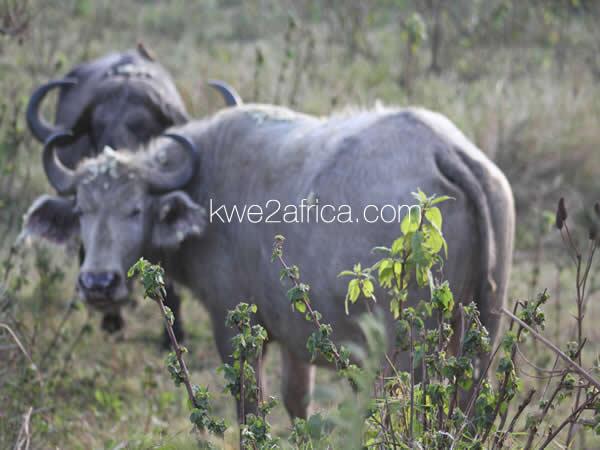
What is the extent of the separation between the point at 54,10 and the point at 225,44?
2.35 meters

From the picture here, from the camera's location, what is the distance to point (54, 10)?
11227 millimetres

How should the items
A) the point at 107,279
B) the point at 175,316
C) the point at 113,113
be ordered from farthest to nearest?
the point at 175,316 < the point at 113,113 < the point at 107,279

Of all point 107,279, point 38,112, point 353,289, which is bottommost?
point 107,279

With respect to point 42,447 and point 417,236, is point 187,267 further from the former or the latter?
point 417,236

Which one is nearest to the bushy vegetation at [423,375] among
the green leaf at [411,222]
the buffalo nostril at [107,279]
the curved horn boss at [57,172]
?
the green leaf at [411,222]

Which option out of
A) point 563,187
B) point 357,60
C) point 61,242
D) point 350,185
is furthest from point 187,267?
point 357,60

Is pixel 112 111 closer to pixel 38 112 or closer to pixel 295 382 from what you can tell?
pixel 38 112

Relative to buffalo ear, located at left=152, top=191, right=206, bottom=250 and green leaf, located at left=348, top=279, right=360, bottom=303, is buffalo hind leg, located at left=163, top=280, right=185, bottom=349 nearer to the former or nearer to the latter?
Answer: buffalo ear, located at left=152, top=191, right=206, bottom=250

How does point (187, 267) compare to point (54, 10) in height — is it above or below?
below

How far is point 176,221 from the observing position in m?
4.07

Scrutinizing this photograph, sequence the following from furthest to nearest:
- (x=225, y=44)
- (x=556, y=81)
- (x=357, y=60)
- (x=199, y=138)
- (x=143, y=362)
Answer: (x=225, y=44)
(x=357, y=60)
(x=556, y=81)
(x=143, y=362)
(x=199, y=138)

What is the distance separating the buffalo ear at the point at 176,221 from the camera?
404 cm

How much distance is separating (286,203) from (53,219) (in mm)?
1380

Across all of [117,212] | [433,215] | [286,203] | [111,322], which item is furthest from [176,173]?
[433,215]
